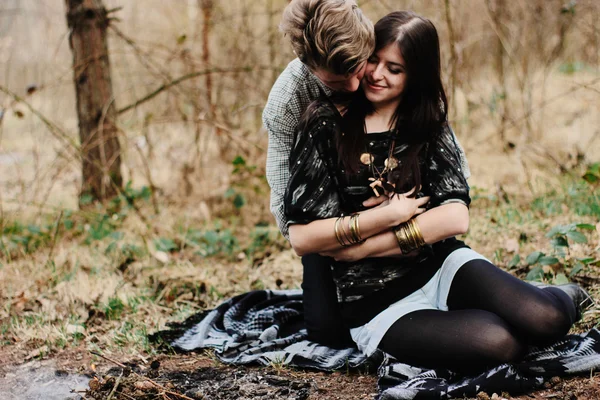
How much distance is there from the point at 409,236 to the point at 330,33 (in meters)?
0.76

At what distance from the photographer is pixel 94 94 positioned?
4.94 meters

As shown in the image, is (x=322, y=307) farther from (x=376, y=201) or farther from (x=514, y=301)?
(x=514, y=301)

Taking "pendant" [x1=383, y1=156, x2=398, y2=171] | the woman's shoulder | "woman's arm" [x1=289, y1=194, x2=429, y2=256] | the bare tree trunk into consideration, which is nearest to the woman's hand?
"woman's arm" [x1=289, y1=194, x2=429, y2=256]

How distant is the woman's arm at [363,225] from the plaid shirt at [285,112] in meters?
0.29

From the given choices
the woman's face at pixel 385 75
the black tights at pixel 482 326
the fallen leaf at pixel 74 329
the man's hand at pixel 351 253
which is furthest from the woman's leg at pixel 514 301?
the fallen leaf at pixel 74 329

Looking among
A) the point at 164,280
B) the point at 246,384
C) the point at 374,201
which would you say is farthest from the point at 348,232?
the point at 164,280

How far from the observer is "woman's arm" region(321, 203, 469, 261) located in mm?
2355

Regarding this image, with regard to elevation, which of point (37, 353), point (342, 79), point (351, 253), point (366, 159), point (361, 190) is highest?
point (342, 79)

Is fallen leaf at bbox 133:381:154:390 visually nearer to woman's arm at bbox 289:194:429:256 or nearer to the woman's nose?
woman's arm at bbox 289:194:429:256

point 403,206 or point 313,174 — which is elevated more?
point 313,174

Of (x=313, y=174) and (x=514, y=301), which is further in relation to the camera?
(x=313, y=174)

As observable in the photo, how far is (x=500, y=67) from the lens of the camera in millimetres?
6434

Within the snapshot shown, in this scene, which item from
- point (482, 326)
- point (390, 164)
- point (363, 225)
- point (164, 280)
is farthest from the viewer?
point (164, 280)

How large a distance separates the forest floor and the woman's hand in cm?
63
